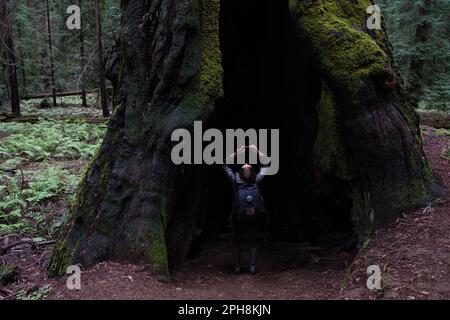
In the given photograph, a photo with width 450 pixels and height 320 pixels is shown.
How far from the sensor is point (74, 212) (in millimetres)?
7273

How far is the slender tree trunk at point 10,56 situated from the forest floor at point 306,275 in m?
15.8

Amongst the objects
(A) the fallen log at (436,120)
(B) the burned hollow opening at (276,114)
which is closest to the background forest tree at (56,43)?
(B) the burned hollow opening at (276,114)

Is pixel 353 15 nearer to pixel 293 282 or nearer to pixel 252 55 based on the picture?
pixel 252 55

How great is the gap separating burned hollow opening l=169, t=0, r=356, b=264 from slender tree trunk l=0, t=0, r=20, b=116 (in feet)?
45.4

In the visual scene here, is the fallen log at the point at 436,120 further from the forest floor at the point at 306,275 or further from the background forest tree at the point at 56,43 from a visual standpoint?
the background forest tree at the point at 56,43

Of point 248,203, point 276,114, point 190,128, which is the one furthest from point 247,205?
point 276,114

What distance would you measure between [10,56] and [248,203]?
825 inches

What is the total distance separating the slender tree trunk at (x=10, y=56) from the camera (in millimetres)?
20219

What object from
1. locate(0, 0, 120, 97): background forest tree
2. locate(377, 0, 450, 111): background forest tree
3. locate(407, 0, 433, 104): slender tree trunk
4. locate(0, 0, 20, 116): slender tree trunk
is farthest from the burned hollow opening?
locate(0, 0, 120, 97): background forest tree

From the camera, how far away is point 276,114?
Result: 1069cm

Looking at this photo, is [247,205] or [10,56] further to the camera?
[10,56]

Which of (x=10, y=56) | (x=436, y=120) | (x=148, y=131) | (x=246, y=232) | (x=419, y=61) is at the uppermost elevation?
(x=10, y=56)

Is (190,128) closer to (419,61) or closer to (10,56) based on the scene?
(419,61)

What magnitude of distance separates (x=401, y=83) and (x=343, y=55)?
149 centimetres
